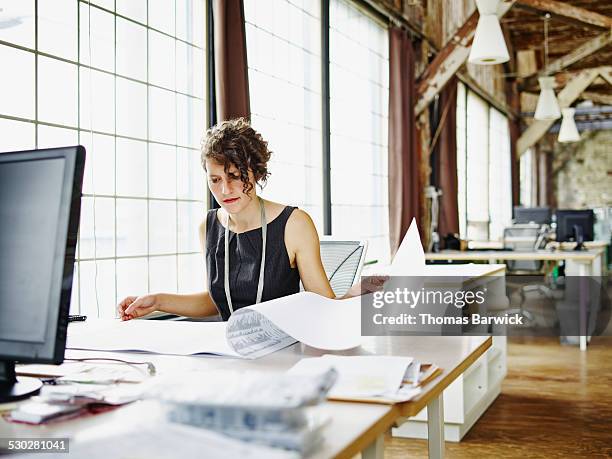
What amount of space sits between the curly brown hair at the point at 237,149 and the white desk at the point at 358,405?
733 mm

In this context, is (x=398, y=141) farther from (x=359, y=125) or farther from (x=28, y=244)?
(x=28, y=244)

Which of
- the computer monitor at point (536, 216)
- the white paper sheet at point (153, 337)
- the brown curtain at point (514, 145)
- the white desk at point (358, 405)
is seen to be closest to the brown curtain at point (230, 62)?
the white paper sheet at point (153, 337)

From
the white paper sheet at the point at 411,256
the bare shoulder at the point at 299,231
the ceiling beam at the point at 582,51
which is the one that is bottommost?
the white paper sheet at the point at 411,256

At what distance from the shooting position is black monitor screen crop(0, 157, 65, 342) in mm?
1122

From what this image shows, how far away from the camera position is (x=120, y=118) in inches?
124

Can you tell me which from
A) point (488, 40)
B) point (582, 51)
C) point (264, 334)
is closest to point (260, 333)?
→ point (264, 334)

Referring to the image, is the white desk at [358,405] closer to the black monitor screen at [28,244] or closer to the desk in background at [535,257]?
the black monitor screen at [28,244]

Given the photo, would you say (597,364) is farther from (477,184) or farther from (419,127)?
(477,184)

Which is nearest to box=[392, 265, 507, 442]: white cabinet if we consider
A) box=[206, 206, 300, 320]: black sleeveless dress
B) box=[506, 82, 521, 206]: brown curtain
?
box=[206, 206, 300, 320]: black sleeveless dress

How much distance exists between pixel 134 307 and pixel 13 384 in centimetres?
70

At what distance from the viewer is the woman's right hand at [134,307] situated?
1.95 meters

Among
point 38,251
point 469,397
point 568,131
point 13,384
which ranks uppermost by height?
point 568,131

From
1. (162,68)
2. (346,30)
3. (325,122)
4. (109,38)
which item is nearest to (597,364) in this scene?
(325,122)

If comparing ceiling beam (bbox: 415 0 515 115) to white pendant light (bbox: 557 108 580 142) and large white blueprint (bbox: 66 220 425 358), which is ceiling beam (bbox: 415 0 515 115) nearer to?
white pendant light (bbox: 557 108 580 142)
